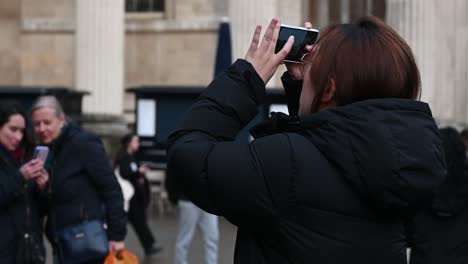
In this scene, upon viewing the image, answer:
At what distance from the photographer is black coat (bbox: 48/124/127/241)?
6527 millimetres

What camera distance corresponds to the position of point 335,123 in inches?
98.4

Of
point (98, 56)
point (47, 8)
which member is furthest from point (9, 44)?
point (98, 56)

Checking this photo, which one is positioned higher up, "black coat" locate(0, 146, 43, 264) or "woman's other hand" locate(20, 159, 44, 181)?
"woman's other hand" locate(20, 159, 44, 181)

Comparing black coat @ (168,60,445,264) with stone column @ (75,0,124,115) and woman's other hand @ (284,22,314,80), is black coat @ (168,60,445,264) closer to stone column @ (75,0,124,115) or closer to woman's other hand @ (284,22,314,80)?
woman's other hand @ (284,22,314,80)

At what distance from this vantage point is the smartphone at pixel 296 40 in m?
2.64

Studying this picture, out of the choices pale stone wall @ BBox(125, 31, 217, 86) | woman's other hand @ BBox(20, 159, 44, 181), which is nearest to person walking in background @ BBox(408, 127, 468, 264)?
woman's other hand @ BBox(20, 159, 44, 181)

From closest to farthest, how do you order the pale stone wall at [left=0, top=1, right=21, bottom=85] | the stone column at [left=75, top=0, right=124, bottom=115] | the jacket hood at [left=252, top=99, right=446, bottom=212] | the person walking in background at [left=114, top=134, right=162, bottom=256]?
the jacket hood at [left=252, top=99, right=446, bottom=212], the person walking in background at [left=114, top=134, right=162, bottom=256], the stone column at [left=75, top=0, right=124, bottom=115], the pale stone wall at [left=0, top=1, right=21, bottom=85]

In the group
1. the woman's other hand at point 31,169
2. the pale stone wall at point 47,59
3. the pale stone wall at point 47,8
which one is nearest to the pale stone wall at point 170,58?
the pale stone wall at point 47,59

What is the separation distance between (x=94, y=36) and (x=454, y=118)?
8.31 metres

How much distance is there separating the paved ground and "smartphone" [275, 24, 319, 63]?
32.0 feet

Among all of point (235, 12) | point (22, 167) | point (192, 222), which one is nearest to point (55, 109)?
point (22, 167)

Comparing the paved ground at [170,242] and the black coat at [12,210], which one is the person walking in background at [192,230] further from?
the black coat at [12,210]

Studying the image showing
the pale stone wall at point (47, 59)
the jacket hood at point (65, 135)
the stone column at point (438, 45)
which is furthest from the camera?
the pale stone wall at point (47, 59)

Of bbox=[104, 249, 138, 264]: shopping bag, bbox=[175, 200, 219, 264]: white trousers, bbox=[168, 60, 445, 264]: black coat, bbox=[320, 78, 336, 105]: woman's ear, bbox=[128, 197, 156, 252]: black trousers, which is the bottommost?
bbox=[128, 197, 156, 252]: black trousers
